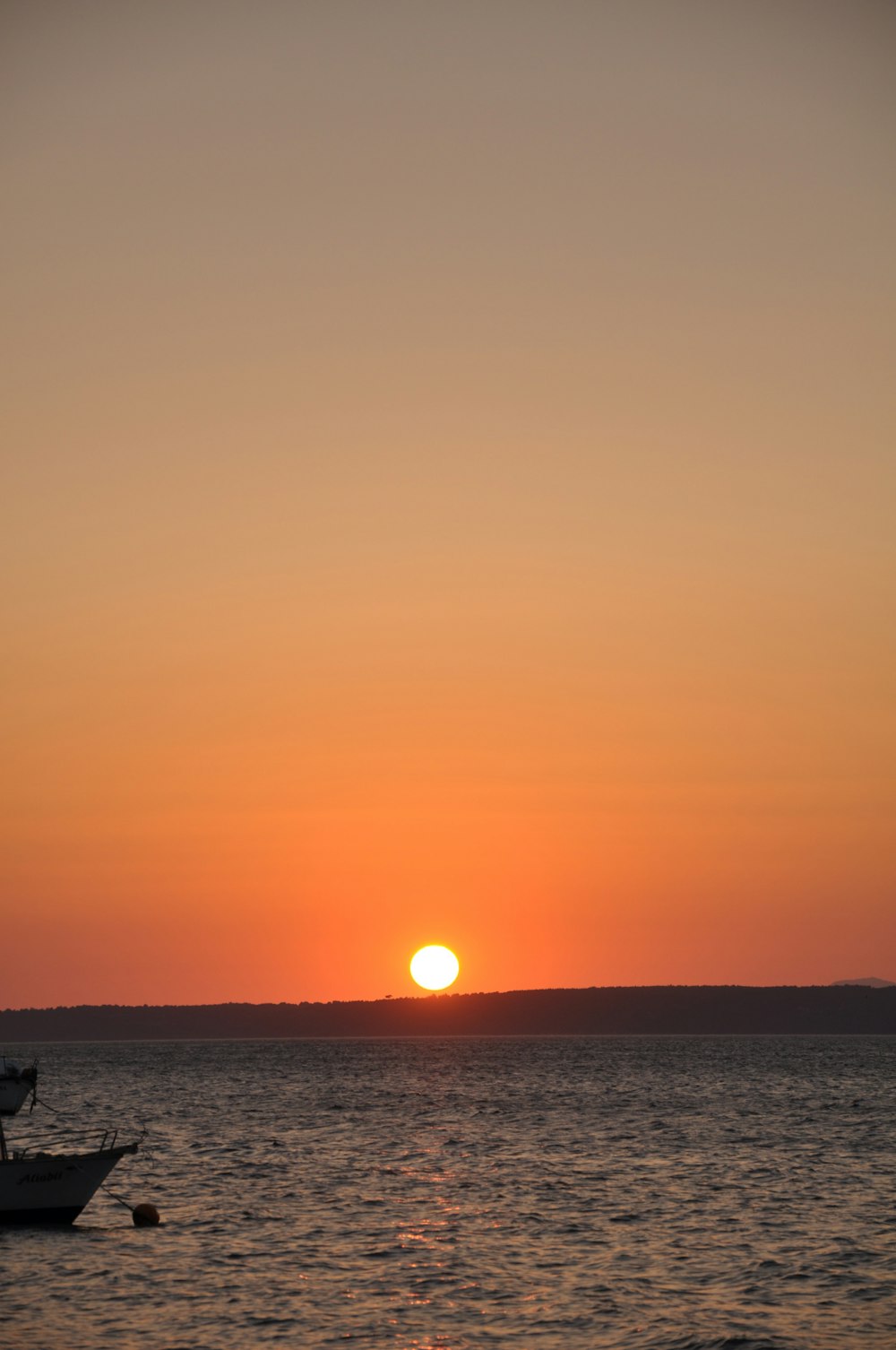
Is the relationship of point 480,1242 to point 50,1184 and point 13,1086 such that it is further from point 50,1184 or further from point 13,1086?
point 13,1086

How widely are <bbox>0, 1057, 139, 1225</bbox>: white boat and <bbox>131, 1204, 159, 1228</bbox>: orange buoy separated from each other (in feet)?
6.17

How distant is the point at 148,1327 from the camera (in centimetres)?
3966

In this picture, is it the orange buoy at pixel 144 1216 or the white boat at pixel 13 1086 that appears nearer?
the white boat at pixel 13 1086

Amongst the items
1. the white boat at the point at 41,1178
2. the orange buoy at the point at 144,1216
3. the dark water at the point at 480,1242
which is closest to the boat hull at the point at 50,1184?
the white boat at the point at 41,1178

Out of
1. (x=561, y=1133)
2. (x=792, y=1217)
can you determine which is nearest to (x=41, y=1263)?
(x=792, y=1217)

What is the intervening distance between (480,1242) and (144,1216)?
42.8 ft

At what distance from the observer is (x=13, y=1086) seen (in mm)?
54312

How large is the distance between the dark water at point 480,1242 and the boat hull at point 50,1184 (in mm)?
1164

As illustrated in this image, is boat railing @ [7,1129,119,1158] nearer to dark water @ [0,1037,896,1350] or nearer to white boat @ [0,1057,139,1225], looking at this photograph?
dark water @ [0,1037,896,1350]

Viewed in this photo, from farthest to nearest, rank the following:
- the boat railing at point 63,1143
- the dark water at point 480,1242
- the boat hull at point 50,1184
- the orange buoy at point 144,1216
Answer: the boat railing at point 63,1143, the orange buoy at point 144,1216, the boat hull at point 50,1184, the dark water at point 480,1242

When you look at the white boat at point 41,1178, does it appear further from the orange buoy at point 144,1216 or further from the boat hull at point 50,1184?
the orange buoy at point 144,1216

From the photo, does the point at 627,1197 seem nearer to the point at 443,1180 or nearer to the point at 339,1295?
the point at 443,1180

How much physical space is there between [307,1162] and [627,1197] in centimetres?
2175

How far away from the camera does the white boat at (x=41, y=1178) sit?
54062 millimetres
